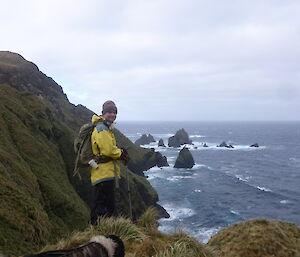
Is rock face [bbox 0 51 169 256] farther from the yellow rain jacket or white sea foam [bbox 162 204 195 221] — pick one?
white sea foam [bbox 162 204 195 221]

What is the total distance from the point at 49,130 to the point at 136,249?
27.4 m

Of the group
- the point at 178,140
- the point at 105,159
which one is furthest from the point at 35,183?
the point at 178,140

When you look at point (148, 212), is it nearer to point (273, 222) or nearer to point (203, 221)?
point (273, 222)

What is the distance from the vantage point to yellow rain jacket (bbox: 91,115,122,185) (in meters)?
7.19

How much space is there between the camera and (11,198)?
11.6 m

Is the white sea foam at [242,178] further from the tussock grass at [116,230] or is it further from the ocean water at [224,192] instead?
the tussock grass at [116,230]

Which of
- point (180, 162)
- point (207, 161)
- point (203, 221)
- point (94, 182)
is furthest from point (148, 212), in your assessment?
point (207, 161)

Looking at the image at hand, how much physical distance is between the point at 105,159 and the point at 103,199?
1.00m

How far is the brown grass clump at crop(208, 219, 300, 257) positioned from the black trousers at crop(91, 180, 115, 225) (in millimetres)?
2554

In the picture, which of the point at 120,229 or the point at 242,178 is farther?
the point at 242,178

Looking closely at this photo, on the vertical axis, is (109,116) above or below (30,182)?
above

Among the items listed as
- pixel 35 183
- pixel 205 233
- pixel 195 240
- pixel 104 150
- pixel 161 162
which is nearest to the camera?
pixel 195 240

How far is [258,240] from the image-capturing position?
7371mm

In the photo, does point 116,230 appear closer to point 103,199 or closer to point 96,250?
point 103,199
